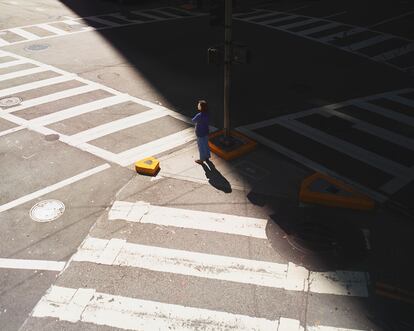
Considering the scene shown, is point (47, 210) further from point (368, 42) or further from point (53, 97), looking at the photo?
point (368, 42)

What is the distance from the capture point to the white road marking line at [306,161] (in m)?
11.3

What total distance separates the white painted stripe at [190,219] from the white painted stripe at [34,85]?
10194 millimetres

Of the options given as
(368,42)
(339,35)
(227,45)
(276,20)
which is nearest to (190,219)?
(227,45)

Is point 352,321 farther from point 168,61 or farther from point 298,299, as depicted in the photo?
point 168,61

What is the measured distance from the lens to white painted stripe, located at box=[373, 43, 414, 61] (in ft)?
72.5

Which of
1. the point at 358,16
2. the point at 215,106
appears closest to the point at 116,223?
the point at 215,106

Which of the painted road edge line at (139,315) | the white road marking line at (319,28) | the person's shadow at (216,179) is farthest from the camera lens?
the white road marking line at (319,28)

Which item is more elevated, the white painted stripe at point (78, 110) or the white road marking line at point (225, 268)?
the white painted stripe at point (78, 110)

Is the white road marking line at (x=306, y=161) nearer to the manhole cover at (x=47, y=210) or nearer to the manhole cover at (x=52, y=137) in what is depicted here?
the manhole cover at (x=52, y=137)

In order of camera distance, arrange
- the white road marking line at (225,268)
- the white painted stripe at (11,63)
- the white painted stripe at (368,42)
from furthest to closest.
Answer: the white painted stripe at (368,42), the white painted stripe at (11,63), the white road marking line at (225,268)

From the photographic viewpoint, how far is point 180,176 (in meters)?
12.0

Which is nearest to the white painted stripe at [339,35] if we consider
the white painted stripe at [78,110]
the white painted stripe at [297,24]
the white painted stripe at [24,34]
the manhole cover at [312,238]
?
the white painted stripe at [297,24]

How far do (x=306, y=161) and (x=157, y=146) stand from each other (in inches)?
193

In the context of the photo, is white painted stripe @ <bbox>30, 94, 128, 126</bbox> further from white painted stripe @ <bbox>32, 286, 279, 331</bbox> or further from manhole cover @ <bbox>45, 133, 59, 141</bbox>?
white painted stripe @ <bbox>32, 286, 279, 331</bbox>
